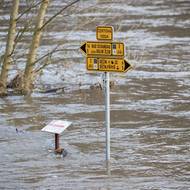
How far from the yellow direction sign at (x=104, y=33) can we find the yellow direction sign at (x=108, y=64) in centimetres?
34

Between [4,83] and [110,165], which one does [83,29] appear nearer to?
[4,83]

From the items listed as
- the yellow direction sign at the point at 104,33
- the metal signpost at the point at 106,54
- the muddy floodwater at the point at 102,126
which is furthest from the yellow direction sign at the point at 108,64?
the muddy floodwater at the point at 102,126

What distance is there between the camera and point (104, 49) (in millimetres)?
11938

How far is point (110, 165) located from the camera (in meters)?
12.3

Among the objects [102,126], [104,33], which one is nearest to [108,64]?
[104,33]

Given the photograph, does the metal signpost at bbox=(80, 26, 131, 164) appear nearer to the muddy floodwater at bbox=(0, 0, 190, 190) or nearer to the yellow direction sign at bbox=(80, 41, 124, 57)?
the yellow direction sign at bbox=(80, 41, 124, 57)

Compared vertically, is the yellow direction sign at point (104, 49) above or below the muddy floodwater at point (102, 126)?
above

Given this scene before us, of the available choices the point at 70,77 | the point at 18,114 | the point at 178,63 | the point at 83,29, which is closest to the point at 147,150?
the point at 18,114

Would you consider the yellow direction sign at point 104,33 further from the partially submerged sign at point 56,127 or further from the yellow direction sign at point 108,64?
the partially submerged sign at point 56,127

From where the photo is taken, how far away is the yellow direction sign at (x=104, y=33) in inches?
470

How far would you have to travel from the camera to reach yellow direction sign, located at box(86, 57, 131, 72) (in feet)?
38.7

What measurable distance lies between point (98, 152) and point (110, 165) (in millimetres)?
1177

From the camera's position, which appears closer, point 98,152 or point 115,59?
point 115,59

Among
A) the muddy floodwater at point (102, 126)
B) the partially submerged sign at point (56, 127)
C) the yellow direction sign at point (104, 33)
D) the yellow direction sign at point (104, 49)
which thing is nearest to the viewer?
the muddy floodwater at point (102, 126)
